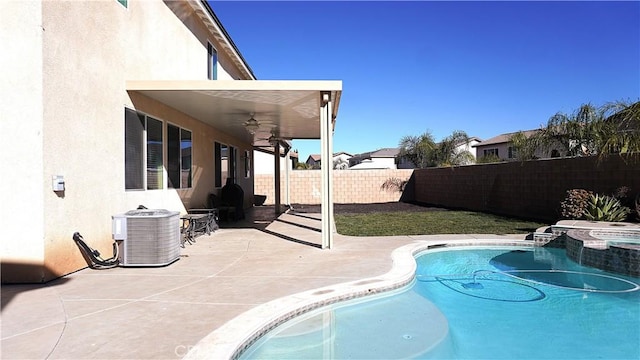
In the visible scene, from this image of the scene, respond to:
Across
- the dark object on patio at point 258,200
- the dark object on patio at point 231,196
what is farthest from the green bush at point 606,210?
the dark object on patio at point 258,200

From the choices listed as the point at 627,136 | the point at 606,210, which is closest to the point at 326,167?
the point at 606,210

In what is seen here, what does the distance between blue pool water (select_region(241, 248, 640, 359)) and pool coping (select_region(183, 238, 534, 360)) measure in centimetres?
10

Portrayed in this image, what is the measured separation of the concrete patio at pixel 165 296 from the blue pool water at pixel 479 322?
73 cm

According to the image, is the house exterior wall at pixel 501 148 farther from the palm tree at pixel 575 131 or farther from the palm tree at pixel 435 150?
the palm tree at pixel 575 131

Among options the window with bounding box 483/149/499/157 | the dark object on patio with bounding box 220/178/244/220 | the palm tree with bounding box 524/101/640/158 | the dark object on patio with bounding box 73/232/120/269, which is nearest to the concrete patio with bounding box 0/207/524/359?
the dark object on patio with bounding box 73/232/120/269

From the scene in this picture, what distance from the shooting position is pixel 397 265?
705 centimetres

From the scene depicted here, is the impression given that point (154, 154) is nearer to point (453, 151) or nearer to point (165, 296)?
point (165, 296)

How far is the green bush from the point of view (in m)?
10.6

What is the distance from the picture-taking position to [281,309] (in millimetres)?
4641

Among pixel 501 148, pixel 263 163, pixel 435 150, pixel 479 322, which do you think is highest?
pixel 501 148

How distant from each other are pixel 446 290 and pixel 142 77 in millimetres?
7176

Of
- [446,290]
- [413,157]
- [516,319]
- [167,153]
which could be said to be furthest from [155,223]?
[413,157]

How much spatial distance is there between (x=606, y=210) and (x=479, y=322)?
7.83 m

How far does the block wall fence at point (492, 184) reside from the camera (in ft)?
39.2
